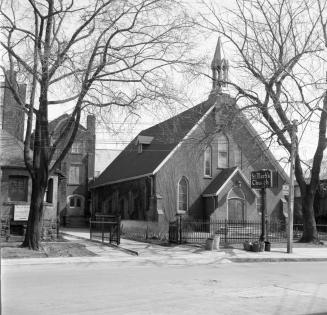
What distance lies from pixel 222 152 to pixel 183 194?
5.22 metres

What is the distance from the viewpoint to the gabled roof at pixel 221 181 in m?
38.4

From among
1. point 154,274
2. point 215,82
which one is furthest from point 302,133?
point 154,274

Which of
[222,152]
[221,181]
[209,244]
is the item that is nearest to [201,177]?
[221,181]

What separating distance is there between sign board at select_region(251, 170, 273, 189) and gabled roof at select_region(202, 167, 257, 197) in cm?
1341

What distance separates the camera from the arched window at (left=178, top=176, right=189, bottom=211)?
39500mm

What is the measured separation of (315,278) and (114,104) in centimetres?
1037

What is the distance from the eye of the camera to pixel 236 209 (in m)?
39.0

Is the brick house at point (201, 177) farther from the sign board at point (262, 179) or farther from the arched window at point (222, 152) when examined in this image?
the sign board at point (262, 179)

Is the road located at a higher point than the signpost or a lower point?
lower

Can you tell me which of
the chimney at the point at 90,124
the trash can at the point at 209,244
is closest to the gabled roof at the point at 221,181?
the trash can at the point at 209,244

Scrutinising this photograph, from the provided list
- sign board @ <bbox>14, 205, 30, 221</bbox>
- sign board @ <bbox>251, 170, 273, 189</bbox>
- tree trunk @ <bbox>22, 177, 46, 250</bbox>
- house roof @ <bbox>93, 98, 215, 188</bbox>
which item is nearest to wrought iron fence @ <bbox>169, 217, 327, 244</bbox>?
sign board @ <bbox>251, 170, 273, 189</bbox>

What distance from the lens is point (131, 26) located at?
1998cm

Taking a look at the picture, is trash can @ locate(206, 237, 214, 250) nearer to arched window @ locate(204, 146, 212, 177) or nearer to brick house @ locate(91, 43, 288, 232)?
brick house @ locate(91, 43, 288, 232)

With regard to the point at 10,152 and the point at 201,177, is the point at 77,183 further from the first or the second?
the point at 10,152
